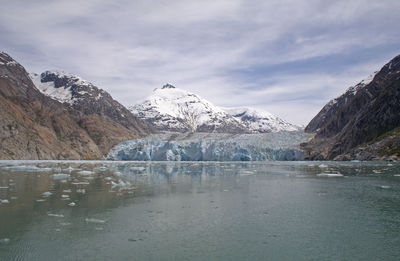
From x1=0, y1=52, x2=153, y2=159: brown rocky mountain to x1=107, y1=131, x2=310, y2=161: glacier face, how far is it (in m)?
18.9

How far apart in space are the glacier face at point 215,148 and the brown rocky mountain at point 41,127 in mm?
18864

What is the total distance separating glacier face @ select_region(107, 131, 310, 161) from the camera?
7119cm

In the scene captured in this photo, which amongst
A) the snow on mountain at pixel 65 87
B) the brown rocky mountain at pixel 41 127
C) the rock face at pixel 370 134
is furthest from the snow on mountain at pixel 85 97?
the rock face at pixel 370 134

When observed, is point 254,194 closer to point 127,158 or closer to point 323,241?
point 323,241

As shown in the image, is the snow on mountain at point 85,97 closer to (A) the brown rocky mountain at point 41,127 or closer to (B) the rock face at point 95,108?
(B) the rock face at point 95,108

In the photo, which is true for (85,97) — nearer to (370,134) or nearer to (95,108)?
(95,108)

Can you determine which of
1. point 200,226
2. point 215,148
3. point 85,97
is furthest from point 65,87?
point 200,226

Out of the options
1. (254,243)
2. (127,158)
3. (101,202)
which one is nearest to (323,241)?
(254,243)

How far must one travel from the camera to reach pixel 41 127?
90688 mm

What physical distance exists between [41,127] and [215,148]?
52.3 m

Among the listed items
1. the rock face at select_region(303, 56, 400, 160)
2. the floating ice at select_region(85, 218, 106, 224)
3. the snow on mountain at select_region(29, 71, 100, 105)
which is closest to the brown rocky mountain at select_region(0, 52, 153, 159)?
the snow on mountain at select_region(29, 71, 100, 105)

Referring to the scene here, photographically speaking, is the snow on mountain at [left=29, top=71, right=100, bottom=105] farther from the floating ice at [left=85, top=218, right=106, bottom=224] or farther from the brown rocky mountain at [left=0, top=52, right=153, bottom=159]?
the floating ice at [left=85, top=218, right=106, bottom=224]

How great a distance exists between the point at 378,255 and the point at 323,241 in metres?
1.54

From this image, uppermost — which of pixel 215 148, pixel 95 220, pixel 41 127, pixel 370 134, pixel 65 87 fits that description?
pixel 65 87
